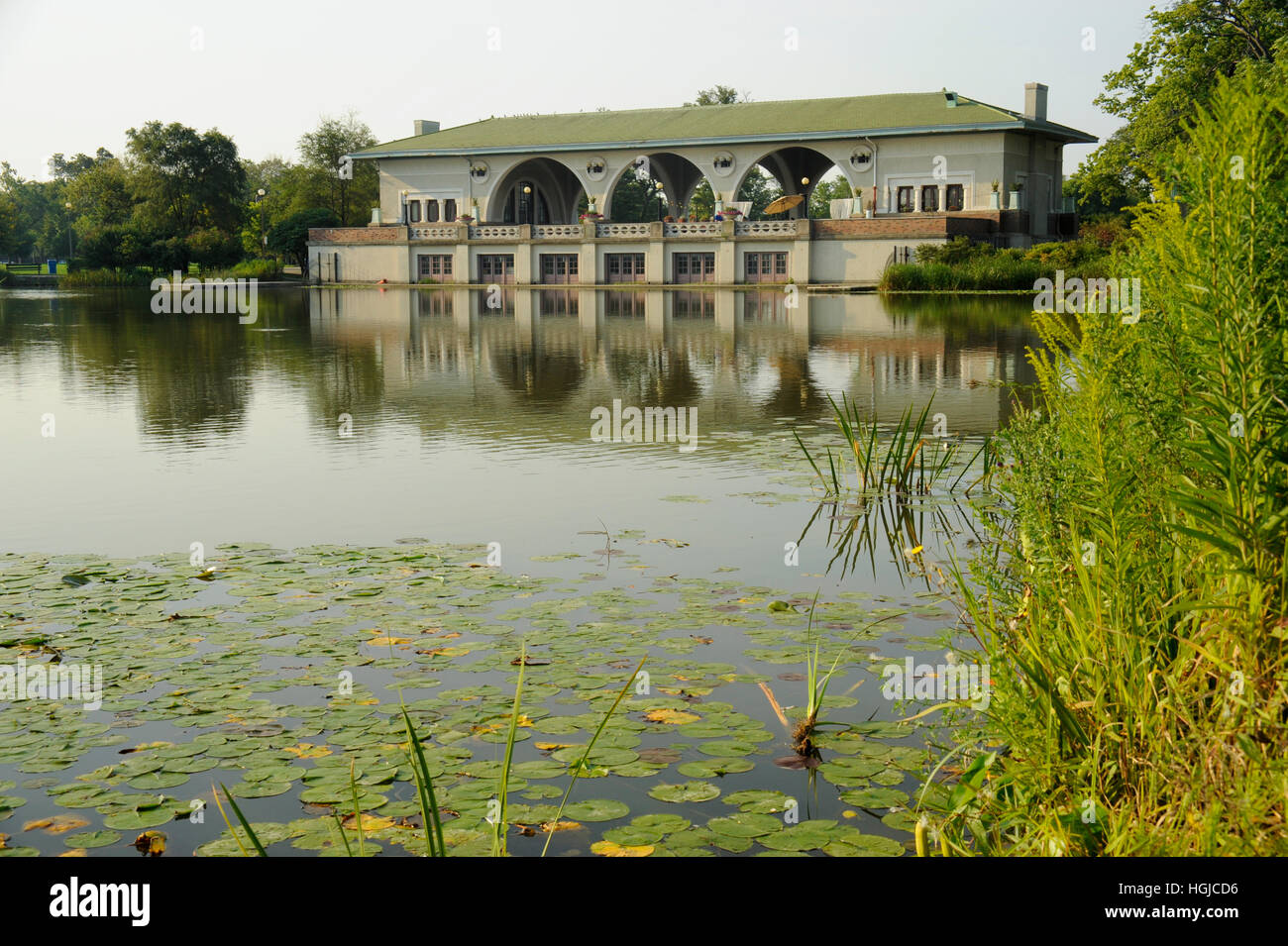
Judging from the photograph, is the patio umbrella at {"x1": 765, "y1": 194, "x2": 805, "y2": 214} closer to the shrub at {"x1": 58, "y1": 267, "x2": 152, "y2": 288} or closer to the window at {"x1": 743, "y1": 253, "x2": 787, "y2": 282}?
the window at {"x1": 743, "y1": 253, "x2": 787, "y2": 282}

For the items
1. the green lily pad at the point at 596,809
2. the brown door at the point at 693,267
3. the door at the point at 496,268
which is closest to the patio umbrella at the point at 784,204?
the brown door at the point at 693,267

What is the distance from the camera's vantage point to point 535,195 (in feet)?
232

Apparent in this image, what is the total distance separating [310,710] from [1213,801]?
3.83m

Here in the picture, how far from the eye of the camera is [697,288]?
186ft

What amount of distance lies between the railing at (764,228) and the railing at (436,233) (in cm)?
1514

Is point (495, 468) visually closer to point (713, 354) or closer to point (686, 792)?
point (686, 792)

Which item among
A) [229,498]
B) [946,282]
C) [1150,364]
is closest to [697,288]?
[946,282]

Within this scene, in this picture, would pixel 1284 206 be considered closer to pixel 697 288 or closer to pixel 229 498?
pixel 229 498

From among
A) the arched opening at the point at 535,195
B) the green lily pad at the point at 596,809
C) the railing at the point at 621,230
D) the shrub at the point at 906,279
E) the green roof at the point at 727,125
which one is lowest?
the green lily pad at the point at 596,809

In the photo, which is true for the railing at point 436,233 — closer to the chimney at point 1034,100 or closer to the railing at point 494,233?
the railing at point 494,233

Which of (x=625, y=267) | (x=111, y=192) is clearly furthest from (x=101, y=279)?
(x=625, y=267)

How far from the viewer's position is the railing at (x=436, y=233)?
6368cm

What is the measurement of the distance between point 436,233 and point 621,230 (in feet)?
33.3
